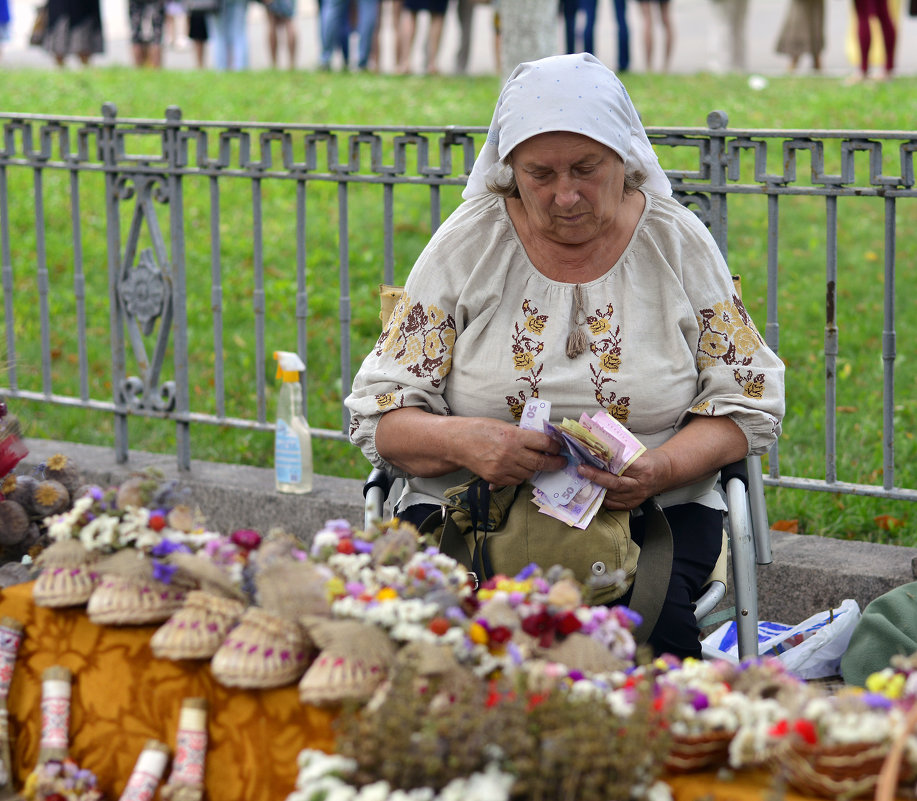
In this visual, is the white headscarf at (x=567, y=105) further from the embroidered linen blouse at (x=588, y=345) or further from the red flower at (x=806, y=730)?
the red flower at (x=806, y=730)

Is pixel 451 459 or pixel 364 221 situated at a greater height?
pixel 364 221

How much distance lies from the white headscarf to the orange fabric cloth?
122 cm

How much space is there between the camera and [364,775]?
149 centimetres

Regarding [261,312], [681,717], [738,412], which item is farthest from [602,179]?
[261,312]

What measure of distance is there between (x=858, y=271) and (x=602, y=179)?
4.42 m

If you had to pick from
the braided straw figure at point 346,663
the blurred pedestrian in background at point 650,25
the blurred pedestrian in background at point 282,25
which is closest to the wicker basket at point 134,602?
the braided straw figure at point 346,663

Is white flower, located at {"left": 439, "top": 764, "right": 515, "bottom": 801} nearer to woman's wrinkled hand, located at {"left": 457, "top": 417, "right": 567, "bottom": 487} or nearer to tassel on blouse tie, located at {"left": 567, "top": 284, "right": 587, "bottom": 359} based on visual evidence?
woman's wrinkled hand, located at {"left": 457, "top": 417, "right": 567, "bottom": 487}

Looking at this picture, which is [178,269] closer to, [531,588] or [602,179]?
[602,179]

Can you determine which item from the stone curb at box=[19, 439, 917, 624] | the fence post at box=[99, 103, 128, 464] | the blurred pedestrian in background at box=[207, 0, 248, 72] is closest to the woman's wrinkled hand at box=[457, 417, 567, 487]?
the stone curb at box=[19, 439, 917, 624]

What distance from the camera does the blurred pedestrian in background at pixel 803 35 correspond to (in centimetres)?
1397

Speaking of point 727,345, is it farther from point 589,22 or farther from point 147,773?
point 589,22

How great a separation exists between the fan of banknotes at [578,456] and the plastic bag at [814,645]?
0.70 meters

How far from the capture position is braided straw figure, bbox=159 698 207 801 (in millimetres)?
1773

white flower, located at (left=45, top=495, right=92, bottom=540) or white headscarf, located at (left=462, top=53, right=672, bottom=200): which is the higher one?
white headscarf, located at (left=462, top=53, right=672, bottom=200)
